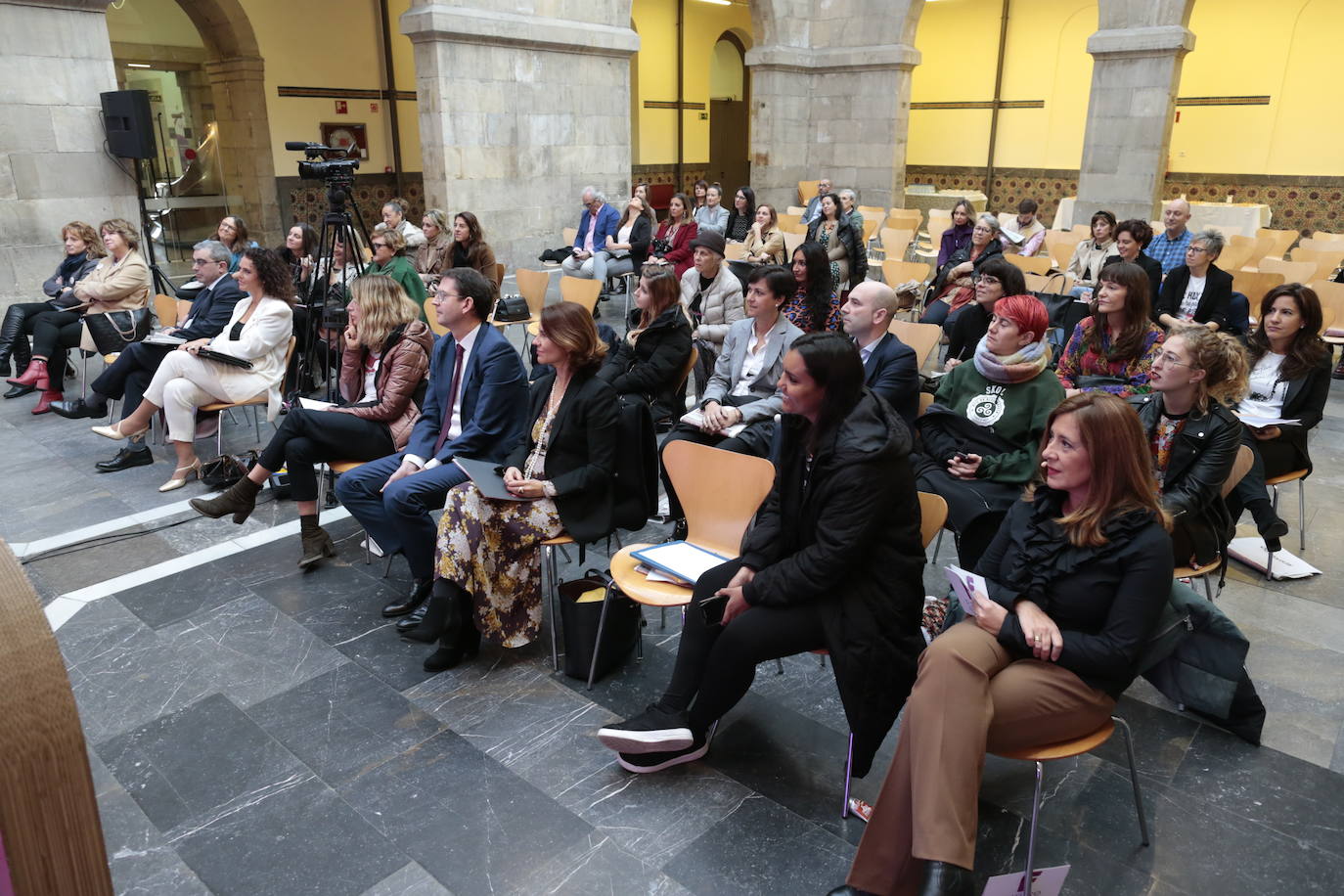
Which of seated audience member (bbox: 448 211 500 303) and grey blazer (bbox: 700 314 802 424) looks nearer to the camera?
grey blazer (bbox: 700 314 802 424)

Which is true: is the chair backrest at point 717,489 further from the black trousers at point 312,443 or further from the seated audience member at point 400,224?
the seated audience member at point 400,224

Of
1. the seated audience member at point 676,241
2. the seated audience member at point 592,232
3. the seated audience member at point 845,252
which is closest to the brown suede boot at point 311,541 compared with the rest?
the seated audience member at point 845,252

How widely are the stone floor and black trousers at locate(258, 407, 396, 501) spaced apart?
0.50 meters

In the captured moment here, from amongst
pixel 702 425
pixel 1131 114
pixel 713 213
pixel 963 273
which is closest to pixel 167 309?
pixel 702 425

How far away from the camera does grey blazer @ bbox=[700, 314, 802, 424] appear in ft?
14.1

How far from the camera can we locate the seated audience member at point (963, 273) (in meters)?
6.39

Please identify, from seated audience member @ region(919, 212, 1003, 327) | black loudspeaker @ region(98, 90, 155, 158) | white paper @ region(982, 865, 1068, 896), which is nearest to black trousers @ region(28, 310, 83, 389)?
black loudspeaker @ region(98, 90, 155, 158)

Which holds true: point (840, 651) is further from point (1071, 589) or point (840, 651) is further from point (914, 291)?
point (914, 291)

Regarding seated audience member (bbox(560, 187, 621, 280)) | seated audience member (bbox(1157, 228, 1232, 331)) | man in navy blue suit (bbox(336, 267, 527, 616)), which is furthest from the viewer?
seated audience member (bbox(560, 187, 621, 280))

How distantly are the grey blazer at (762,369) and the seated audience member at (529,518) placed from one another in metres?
1.10

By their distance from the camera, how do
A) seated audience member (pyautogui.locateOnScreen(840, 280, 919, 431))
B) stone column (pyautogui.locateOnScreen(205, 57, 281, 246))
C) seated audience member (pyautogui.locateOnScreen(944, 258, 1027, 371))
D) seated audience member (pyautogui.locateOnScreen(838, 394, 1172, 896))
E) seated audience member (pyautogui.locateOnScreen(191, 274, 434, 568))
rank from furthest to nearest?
stone column (pyautogui.locateOnScreen(205, 57, 281, 246)), seated audience member (pyautogui.locateOnScreen(944, 258, 1027, 371)), seated audience member (pyautogui.locateOnScreen(191, 274, 434, 568)), seated audience member (pyautogui.locateOnScreen(840, 280, 919, 431)), seated audience member (pyautogui.locateOnScreen(838, 394, 1172, 896))

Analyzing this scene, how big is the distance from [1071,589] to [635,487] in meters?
1.65

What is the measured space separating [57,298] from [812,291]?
5.68 m

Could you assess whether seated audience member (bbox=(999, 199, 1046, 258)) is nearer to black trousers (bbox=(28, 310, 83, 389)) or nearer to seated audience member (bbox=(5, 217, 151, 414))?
seated audience member (bbox=(5, 217, 151, 414))
